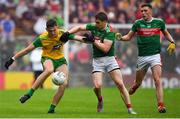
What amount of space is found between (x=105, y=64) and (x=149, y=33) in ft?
5.48

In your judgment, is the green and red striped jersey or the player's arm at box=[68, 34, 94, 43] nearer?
the player's arm at box=[68, 34, 94, 43]

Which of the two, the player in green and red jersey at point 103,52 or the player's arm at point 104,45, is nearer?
the player's arm at point 104,45

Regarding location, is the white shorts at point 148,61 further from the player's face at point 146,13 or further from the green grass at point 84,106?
the green grass at point 84,106

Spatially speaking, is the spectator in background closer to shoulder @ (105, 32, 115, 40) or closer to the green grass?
the green grass

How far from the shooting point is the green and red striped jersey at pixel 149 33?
19844mm

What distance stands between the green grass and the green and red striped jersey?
1508mm

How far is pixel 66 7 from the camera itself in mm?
33656

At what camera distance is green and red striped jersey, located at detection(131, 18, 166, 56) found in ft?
65.1

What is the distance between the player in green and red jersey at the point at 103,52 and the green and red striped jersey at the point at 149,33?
4.36 ft

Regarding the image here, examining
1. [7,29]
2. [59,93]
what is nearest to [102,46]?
[59,93]

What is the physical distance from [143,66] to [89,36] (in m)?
2.87

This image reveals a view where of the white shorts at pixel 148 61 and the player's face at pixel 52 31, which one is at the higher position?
the player's face at pixel 52 31

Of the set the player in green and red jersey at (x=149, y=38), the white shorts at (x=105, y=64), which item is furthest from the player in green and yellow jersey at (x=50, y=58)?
the player in green and red jersey at (x=149, y=38)

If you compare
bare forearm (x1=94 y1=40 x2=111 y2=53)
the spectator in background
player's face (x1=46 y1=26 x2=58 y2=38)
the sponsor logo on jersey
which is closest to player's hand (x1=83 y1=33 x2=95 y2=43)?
bare forearm (x1=94 y1=40 x2=111 y2=53)
